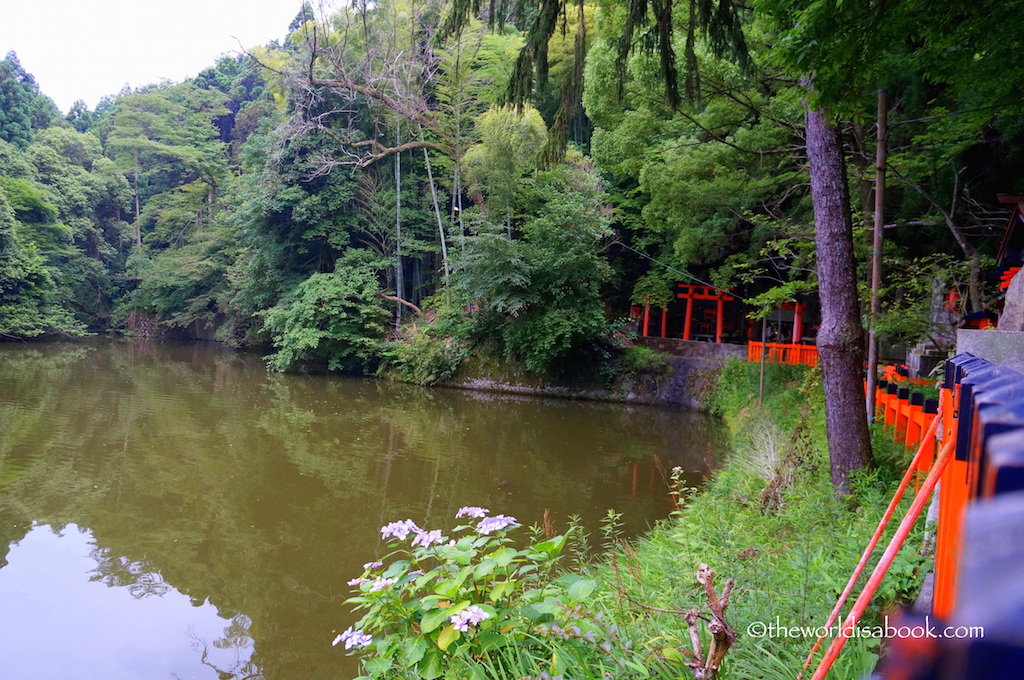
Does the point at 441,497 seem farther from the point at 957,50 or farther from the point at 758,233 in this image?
the point at 758,233

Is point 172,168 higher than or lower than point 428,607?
higher

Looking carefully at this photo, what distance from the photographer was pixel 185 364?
54.2 feet

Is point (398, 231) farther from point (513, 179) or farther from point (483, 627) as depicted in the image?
point (483, 627)

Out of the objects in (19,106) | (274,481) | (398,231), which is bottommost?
(274,481)

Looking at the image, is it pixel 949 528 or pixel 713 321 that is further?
pixel 713 321

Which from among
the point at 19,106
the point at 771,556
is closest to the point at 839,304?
the point at 771,556

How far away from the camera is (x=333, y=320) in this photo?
1465 centimetres

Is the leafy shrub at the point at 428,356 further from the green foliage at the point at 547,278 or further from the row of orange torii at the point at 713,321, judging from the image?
the row of orange torii at the point at 713,321

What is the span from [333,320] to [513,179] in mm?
5335

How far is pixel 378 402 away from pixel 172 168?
18.1 m

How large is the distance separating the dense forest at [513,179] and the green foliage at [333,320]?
7cm

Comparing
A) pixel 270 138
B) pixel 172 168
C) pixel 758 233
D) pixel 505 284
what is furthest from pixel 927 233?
pixel 172 168

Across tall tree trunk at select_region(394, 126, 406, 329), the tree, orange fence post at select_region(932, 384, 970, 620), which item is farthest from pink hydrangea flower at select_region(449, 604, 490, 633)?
the tree

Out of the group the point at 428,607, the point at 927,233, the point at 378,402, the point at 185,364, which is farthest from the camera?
the point at 185,364
